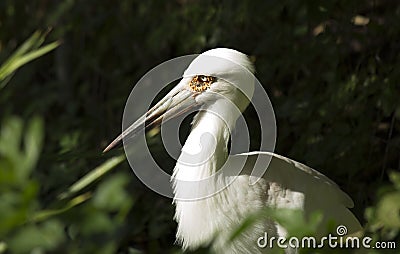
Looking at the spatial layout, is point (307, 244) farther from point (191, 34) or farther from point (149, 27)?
point (149, 27)

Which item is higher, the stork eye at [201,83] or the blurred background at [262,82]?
the stork eye at [201,83]

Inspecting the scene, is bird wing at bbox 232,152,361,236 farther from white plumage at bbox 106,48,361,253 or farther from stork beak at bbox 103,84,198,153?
stork beak at bbox 103,84,198,153

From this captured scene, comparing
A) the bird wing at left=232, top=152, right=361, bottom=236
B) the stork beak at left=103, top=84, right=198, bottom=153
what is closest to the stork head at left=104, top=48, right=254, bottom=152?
the stork beak at left=103, top=84, right=198, bottom=153

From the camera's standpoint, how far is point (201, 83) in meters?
2.53

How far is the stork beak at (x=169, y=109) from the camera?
99.6 inches

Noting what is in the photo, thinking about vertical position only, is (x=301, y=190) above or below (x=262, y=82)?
above

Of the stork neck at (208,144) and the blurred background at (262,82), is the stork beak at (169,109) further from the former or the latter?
the blurred background at (262,82)

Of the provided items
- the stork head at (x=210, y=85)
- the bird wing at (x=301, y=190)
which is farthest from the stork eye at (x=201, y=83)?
the bird wing at (x=301, y=190)

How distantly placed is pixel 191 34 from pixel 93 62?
1201mm

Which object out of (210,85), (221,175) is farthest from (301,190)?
(210,85)

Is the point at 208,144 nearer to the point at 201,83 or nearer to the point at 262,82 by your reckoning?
the point at 201,83

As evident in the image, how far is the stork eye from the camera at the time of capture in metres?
2.52

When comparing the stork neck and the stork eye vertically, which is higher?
the stork eye

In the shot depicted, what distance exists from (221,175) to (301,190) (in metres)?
0.26
